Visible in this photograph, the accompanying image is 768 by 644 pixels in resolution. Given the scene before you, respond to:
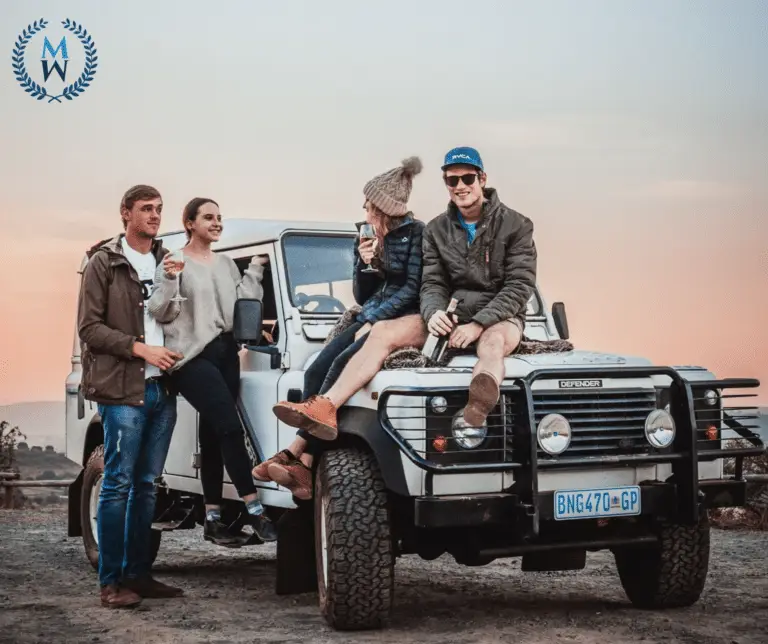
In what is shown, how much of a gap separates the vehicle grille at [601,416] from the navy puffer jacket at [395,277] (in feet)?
3.57

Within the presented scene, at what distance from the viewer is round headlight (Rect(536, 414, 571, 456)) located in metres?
6.55

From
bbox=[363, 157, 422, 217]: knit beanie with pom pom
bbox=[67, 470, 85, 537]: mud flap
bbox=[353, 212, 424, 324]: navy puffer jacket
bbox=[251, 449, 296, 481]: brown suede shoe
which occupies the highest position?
bbox=[363, 157, 422, 217]: knit beanie with pom pom

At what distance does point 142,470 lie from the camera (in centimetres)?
794

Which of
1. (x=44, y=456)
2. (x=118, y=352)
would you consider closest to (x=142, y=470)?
(x=118, y=352)

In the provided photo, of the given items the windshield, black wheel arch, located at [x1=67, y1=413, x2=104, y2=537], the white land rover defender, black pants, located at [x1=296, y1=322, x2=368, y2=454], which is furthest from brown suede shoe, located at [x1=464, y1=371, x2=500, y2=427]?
black wheel arch, located at [x1=67, y1=413, x2=104, y2=537]

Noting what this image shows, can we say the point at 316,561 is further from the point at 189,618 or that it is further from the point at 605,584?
the point at 605,584

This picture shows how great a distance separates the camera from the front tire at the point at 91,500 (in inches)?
387

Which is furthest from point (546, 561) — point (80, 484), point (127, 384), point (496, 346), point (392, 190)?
point (80, 484)

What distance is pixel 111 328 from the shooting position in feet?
25.0

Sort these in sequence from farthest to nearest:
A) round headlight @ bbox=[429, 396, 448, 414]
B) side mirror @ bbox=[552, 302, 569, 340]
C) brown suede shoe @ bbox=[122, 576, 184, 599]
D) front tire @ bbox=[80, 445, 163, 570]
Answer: front tire @ bbox=[80, 445, 163, 570] → side mirror @ bbox=[552, 302, 569, 340] → brown suede shoe @ bbox=[122, 576, 184, 599] → round headlight @ bbox=[429, 396, 448, 414]

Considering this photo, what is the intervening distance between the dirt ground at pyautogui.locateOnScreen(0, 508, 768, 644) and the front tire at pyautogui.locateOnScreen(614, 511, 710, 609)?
0.10 metres

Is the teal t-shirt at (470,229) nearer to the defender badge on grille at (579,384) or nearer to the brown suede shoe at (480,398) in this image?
the defender badge on grille at (579,384)

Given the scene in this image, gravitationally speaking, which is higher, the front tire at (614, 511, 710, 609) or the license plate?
the license plate

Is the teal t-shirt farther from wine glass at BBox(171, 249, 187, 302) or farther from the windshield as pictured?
wine glass at BBox(171, 249, 187, 302)
